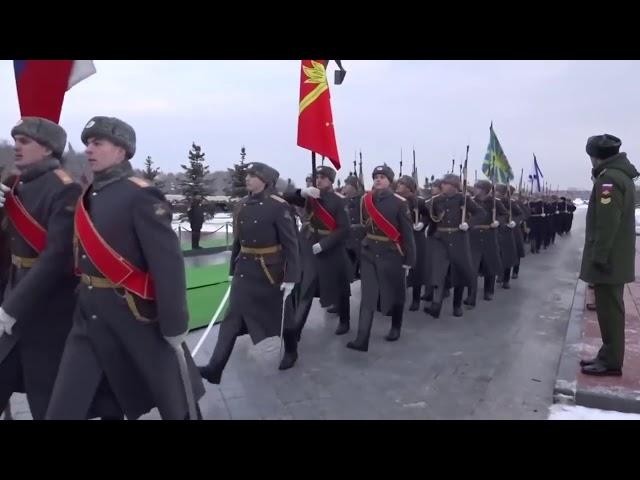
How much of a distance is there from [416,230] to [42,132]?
651 cm

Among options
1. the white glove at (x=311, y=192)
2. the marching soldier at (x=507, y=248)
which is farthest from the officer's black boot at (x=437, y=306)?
the marching soldier at (x=507, y=248)

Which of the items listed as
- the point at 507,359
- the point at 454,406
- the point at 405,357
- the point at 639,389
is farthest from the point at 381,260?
the point at 639,389

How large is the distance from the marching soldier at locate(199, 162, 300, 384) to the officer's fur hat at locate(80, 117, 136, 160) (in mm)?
2013

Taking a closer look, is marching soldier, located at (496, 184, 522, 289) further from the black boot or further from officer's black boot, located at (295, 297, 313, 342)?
the black boot

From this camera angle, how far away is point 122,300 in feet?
9.66

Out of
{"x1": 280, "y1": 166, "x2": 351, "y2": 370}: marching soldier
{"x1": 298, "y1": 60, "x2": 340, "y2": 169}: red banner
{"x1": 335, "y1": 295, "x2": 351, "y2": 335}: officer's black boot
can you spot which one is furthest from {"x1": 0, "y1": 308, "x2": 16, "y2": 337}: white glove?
{"x1": 335, "y1": 295, "x2": 351, "y2": 335}: officer's black boot

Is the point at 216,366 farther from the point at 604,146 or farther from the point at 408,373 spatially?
the point at 604,146

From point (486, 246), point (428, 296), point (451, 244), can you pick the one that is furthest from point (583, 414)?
Answer: point (486, 246)

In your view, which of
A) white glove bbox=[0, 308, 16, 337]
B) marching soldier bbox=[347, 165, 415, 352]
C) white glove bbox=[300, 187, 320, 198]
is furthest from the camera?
marching soldier bbox=[347, 165, 415, 352]

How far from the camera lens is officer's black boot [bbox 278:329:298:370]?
5305 mm

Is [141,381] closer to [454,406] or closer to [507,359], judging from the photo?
[454,406]

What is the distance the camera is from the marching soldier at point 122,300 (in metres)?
2.86

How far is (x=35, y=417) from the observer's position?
10.9ft

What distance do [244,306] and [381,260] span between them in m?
1.92
